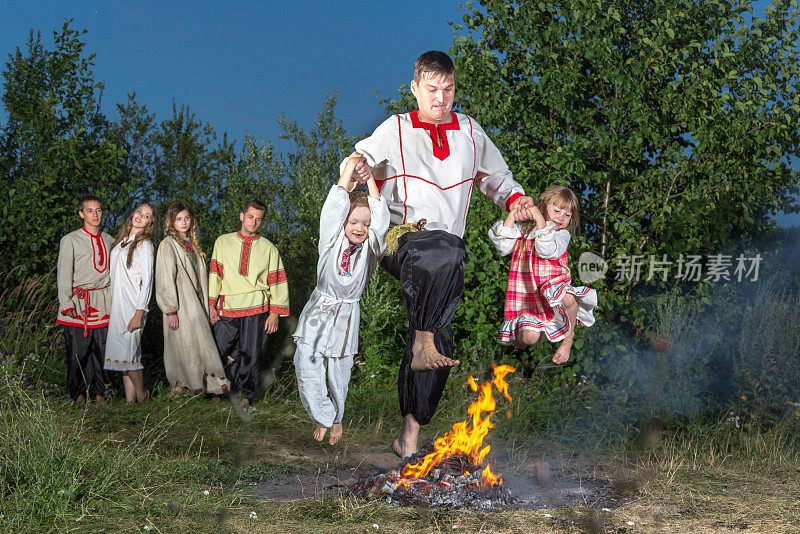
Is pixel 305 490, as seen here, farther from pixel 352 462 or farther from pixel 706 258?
pixel 706 258

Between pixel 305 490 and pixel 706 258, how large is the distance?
4.30 m

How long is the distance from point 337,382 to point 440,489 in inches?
36.9

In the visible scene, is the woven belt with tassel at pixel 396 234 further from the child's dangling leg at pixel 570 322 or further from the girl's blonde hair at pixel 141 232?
the girl's blonde hair at pixel 141 232

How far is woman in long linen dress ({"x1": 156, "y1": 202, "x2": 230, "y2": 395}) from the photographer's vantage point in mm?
7691

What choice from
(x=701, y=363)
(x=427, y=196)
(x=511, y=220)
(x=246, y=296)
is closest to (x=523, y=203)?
(x=511, y=220)

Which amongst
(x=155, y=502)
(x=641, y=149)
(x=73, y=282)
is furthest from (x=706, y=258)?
(x=73, y=282)

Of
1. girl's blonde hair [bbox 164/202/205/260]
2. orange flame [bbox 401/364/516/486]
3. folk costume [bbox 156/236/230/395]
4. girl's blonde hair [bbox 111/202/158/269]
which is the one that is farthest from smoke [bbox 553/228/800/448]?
girl's blonde hair [bbox 111/202/158/269]

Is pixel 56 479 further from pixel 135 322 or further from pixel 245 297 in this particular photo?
pixel 245 297

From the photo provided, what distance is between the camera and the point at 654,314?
7023 millimetres

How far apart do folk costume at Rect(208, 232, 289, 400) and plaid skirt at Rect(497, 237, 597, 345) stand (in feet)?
12.5

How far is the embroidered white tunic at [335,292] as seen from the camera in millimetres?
3990

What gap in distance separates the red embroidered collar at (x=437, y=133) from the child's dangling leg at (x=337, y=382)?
3.87 ft

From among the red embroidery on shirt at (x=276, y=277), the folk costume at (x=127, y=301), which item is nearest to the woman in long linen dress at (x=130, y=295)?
the folk costume at (x=127, y=301)

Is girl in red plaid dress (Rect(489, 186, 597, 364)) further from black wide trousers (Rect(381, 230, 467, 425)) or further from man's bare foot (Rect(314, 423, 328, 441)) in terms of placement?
man's bare foot (Rect(314, 423, 328, 441))
